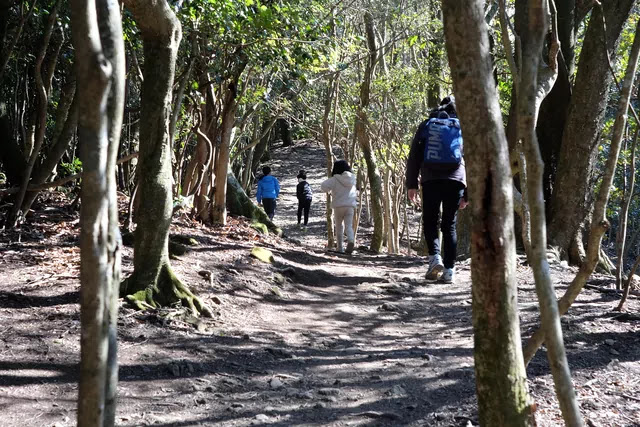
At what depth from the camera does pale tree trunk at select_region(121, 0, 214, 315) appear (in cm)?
570

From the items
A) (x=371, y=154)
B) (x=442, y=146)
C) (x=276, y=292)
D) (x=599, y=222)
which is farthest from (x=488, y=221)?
(x=371, y=154)

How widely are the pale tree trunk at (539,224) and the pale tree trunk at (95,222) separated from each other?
1705mm

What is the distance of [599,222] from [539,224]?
4.03ft

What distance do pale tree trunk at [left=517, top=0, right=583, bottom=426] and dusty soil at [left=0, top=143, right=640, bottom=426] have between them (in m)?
1.34

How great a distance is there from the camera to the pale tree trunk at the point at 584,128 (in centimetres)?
832

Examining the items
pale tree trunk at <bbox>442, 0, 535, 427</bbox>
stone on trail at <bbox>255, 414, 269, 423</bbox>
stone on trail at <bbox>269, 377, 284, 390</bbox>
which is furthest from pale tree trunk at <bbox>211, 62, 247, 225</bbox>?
pale tree trunk at <bbox>442, 0, 535, 427</bbox>

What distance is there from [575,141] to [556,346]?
6424 mm

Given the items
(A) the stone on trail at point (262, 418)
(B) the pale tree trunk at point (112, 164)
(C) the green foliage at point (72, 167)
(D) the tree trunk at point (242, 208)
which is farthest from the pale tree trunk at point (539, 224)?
(D) the tree trunk at point (242, 208)

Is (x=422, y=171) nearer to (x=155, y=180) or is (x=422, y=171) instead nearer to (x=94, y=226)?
(x=155, y=180)

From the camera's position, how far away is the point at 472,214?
8.91 feet

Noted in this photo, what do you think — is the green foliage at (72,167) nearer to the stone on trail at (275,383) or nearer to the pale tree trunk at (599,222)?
the stone on trail at (275,383)

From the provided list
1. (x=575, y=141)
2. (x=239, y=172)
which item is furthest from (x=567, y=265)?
(x=239, y=172)

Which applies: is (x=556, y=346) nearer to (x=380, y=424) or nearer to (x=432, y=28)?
(x=380, y=424)

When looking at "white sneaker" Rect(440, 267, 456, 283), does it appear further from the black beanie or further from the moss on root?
→ the black beanie
